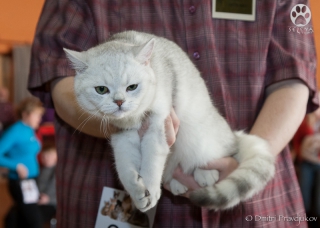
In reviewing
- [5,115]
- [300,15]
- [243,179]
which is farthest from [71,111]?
[5,115]

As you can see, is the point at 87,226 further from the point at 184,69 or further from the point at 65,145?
A: the point at 184,69

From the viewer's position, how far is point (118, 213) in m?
1.16

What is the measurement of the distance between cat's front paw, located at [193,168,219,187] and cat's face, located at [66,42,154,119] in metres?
0.26

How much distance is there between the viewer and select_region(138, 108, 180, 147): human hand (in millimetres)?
911

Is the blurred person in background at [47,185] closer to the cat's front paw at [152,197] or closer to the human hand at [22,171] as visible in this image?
the human hand at [22,171]

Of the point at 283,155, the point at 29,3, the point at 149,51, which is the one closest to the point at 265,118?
the point at 283,155

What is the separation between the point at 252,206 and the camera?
113 centimetres

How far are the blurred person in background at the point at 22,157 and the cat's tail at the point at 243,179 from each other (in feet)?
6.04

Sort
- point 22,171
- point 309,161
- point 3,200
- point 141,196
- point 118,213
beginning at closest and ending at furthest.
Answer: point 141,196
point 118,213
point 309,161
point 22,171
point 3,200

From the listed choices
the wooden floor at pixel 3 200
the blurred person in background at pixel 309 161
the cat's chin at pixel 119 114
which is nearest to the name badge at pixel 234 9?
the cat's chin at pixel 119 114

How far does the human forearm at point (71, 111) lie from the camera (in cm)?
102

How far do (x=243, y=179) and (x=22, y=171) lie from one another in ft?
6.57

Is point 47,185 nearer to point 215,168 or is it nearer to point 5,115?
point 5,115

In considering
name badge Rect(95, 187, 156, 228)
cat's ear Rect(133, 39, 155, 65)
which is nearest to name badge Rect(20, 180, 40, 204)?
name badge Rect(95, 187, 156, 228)
